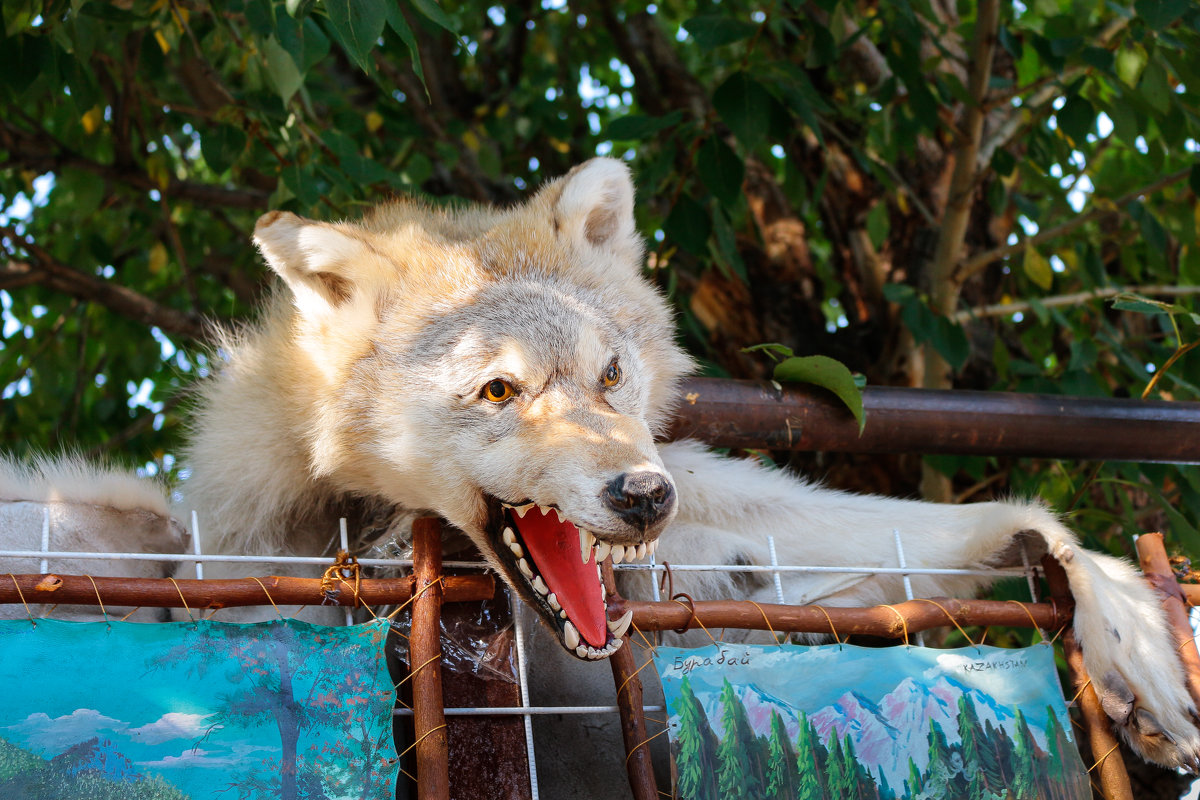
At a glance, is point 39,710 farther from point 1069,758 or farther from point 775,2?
point 775,2

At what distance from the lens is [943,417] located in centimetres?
276

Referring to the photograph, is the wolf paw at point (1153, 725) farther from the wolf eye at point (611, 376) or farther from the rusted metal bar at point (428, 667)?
the rusted metal bar at point (428, 667)

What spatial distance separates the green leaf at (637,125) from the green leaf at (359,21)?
163 cm

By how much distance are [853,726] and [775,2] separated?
8.67 feet

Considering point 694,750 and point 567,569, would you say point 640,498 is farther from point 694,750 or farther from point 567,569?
point 694,750

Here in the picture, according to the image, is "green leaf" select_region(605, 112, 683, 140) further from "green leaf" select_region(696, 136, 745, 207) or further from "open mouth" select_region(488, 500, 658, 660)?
"open mouth" select_region(488, 500, 658, 660)

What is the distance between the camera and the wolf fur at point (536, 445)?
2193 millimetres

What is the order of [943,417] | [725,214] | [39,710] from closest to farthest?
[39,710] → [943,417] → [725,214]

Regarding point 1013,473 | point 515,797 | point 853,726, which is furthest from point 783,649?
point 1013,473

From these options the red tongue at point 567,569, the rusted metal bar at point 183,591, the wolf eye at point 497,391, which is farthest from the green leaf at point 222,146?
the rusted metal bar at point 183,591

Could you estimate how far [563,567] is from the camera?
2.22m

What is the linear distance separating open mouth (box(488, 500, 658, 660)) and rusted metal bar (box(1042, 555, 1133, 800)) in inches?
38.3

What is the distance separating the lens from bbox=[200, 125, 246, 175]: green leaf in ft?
11.8

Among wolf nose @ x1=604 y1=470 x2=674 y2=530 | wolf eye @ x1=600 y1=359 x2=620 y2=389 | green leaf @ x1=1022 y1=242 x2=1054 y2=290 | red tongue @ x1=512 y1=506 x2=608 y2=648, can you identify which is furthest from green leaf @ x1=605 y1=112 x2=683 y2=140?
wolf nose @ x1=604 y1=470 x2=674 y2=530
